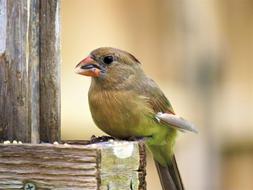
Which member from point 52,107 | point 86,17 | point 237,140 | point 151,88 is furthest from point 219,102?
point 52,107

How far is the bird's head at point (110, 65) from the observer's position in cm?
546

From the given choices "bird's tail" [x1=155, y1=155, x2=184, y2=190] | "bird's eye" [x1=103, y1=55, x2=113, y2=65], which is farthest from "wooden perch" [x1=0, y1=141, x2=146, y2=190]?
"bird's tail" [x1=155, y1=155, x2=184, y2=190]

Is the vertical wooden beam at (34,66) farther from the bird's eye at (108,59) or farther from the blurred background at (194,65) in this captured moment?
the blurred background at (194,65)

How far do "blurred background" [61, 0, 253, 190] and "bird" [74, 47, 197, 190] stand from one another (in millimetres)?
3641

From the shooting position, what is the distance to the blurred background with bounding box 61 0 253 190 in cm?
964

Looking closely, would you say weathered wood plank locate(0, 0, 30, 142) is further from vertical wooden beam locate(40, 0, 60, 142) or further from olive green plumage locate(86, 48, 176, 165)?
olive green plumage locate(86, 48, 176, 165)

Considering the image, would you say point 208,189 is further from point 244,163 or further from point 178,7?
point 178,7

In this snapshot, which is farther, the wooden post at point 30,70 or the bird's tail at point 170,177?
the bird's tail at point 170,177

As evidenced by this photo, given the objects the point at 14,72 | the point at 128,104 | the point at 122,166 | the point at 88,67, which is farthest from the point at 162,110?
the point at 122,166

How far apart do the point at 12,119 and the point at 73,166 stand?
0.60 meters

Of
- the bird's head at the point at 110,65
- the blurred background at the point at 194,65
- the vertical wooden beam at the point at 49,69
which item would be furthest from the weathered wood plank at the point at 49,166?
the blurred background at the point at 194,65

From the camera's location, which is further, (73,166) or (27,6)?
(27,6)

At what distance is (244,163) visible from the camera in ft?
33.1

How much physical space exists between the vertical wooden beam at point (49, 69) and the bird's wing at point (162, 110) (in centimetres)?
109
